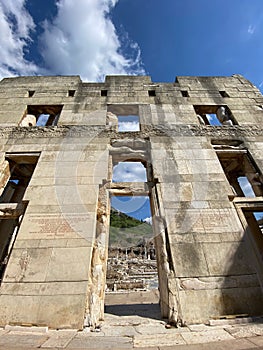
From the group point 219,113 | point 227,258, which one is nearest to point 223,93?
point 219,113

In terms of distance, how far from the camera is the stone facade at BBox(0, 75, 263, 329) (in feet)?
14.3

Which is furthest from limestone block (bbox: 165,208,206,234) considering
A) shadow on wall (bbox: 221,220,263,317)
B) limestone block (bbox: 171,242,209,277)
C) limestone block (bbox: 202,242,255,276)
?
shadow on wall (bbox: 221,220,263,317)

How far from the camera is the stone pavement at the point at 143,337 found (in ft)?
9.21

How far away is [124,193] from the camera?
6.37 metres

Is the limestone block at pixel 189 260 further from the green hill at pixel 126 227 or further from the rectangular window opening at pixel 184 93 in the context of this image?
A: the green hill at pixel 126 227

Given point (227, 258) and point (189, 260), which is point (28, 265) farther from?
point (227, 258)

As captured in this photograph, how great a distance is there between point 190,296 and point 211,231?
184 centimetres

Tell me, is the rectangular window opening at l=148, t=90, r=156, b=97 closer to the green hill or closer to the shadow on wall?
the shadow on wall

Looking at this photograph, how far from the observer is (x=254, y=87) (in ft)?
35.7

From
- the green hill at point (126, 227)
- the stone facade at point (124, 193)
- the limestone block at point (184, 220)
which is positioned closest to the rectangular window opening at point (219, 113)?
the stone facade at point (124, 193)

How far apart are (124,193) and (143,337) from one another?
151 inches

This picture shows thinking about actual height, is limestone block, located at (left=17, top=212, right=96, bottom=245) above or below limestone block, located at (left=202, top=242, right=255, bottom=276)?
above

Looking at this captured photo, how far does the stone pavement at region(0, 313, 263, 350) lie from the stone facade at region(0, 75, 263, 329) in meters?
0.29

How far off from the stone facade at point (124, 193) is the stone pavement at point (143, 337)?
29 cm
